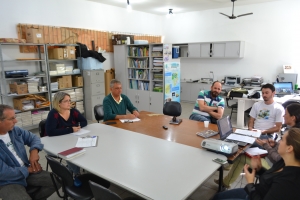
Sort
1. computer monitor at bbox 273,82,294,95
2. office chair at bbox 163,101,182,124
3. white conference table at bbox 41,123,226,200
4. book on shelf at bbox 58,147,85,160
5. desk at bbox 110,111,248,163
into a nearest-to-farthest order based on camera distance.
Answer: white conference table at bbox 41,123,226,200, book on shelf at bbox 58,147,85,160, desk at bbox 110,111,248,163, office chair at bbox 163,101,182,124, computer monitor at bbox 273,82,294,95

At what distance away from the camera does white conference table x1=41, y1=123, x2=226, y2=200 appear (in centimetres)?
164

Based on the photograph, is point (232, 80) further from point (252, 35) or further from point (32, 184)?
point (32, 184)

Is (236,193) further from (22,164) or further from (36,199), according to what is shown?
(22,164)

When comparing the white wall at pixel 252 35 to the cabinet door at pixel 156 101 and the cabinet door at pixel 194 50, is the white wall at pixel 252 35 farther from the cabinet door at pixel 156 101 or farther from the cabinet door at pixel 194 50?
the cabinet door at pixel 156 101

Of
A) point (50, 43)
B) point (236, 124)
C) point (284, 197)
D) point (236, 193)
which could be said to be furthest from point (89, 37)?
point (284, 197)

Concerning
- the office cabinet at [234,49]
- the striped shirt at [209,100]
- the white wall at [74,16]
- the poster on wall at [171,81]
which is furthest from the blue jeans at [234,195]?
the office cabinet at [234,49]

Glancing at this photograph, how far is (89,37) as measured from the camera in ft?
20.6

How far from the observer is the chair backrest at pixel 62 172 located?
6.18 ft

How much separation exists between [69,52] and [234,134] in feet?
14.6

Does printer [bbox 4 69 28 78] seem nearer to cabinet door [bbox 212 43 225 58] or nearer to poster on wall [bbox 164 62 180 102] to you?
poster on wall [bbox 164 62 180 102]

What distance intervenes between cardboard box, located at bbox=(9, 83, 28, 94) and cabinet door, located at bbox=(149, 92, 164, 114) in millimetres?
3159

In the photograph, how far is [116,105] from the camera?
364cm

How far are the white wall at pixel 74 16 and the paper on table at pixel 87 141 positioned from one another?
12.0 feet

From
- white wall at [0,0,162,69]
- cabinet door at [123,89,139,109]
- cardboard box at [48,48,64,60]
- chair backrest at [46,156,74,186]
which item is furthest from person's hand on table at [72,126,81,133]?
cabinet door at [123,89,139,109]
